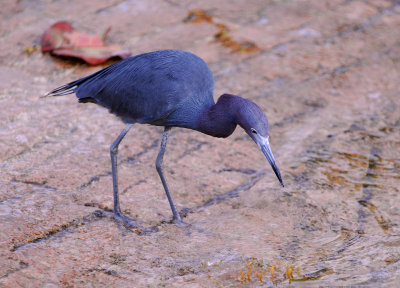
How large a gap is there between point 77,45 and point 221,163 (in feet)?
6.32

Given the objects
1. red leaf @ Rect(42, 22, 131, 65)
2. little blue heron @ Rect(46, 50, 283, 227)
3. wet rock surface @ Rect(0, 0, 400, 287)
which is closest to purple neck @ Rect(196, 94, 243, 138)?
little blue heron @ Rect(46, 50, 283, 227)

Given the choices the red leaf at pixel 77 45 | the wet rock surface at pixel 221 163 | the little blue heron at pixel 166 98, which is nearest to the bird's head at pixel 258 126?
the little blue heron at pixel 166 98

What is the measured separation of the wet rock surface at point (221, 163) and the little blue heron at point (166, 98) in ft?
1.02

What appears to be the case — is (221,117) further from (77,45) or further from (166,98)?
(77,45)

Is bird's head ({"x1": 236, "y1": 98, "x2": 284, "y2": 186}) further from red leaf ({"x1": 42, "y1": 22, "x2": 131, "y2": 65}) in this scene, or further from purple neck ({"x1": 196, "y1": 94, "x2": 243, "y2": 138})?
red leaf ({"x1": 42, "y1": 22, "x2": 131, "y2": 65})

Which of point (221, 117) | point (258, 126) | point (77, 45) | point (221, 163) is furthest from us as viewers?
point (77, 45)

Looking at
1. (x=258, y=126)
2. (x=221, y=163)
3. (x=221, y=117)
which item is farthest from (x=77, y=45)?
(x=258, y=126)

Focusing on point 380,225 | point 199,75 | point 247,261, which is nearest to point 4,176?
point 199,75

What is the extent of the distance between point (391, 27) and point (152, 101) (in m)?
3.53

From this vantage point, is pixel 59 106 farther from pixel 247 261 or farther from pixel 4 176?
pixel 247 261

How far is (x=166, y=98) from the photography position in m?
3.39

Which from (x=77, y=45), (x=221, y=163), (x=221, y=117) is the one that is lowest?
(x=221, y=163)

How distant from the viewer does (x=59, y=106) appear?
449cm

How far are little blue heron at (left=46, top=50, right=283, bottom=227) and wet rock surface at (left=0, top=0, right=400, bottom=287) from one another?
31 cm
